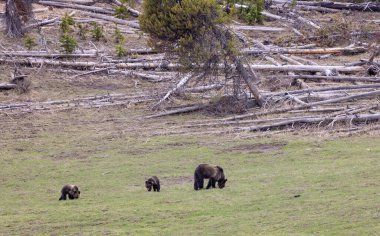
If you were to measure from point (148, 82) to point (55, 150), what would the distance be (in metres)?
9.39

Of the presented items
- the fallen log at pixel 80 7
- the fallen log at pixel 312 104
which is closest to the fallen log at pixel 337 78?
the fallen log at pixel 312 104

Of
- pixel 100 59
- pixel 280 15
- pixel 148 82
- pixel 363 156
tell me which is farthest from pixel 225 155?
pixel 280 15

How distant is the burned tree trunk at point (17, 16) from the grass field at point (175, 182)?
9685 millimetres

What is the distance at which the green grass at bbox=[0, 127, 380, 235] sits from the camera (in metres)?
13.2

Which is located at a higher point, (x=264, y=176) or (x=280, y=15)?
(x=264, y=176)

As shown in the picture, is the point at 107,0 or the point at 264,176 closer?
the point at 264,176

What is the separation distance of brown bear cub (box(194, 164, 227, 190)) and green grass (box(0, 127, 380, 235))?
21 cm

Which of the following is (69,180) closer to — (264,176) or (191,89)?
(264,176)

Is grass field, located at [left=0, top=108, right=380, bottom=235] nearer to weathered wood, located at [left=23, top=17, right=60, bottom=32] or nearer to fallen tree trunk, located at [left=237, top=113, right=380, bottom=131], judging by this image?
fallen tree trunk, located at [left=237, top=113, right=380, bottom=131]

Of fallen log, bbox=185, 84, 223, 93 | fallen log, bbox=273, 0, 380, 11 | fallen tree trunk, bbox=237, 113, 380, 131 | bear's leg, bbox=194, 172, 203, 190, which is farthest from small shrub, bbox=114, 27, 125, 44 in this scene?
bear's leg, bbox=194, 172, 203, 190

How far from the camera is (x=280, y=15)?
141ft

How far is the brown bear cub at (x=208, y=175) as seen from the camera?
16.8m

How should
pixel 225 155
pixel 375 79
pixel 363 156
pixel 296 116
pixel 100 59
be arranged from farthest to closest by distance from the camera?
pixel 100 59 → pixel 375 79 → pixel 296 116 → pixel 225 155 → pixel 363 156

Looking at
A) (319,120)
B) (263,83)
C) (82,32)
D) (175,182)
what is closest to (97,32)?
(82,32)
